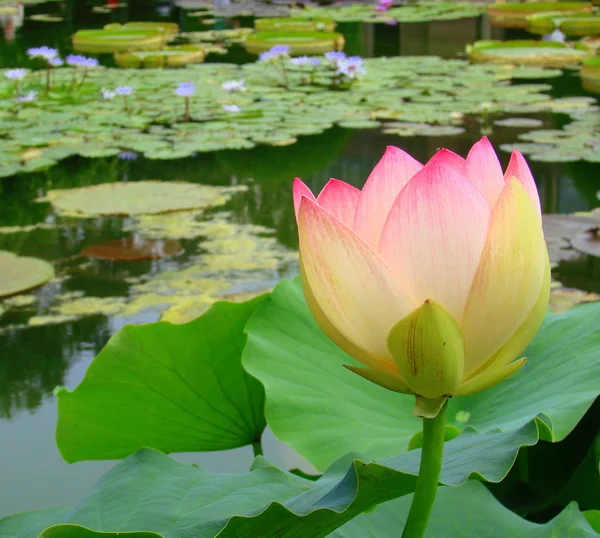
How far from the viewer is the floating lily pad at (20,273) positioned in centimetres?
209

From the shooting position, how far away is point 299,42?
19.4 ft

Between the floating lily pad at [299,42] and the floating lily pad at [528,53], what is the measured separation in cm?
96

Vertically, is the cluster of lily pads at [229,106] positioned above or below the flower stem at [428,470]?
below

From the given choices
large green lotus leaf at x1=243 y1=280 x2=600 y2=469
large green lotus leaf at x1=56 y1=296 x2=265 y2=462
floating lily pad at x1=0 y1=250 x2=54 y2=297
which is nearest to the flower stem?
large green lotus leaf at x1=243 y1=280 x2=600 y2=469

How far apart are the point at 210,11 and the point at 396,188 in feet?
28.9

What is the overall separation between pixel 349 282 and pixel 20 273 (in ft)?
6.33

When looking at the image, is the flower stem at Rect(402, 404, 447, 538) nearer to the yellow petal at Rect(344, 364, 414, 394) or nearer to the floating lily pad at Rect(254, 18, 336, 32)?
the yellow petal at Rect(344, 364, 414, 394)

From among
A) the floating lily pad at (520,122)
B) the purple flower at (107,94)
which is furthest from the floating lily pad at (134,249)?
the purple flower at (107,94)

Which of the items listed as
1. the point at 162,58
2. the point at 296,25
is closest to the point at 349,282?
the point at 162,58

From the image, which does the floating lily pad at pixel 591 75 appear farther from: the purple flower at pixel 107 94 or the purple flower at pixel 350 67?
the purple flower at pixel 107 94

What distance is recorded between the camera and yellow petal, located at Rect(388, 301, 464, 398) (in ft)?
1.21

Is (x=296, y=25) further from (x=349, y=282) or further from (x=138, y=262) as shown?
(x=349, y=282)

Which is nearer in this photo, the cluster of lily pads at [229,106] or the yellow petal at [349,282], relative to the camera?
the yellow petal at [349,282]

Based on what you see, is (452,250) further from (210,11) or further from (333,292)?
(210,11)
